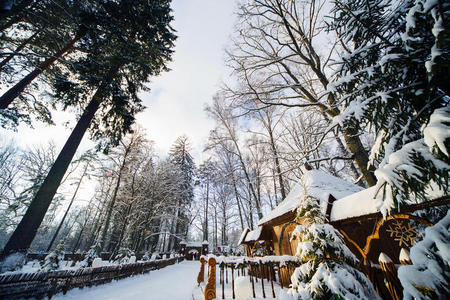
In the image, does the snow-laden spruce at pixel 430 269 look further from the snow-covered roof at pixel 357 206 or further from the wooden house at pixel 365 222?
the snow-covered roof at pixel 357 206

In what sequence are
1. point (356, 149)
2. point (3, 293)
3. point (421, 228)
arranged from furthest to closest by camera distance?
point (356, 149) → point (3, 293) → point (421, 228)

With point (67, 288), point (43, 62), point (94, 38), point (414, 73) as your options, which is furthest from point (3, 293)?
point (414, 73)

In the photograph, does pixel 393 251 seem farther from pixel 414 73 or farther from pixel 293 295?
pixel 414 73

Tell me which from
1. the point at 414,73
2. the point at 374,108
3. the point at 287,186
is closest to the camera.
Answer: the point at 414,73

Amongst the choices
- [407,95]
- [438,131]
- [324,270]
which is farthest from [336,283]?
[407,95]

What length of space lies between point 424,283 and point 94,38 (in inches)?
451

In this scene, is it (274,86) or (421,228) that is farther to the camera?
(274,86)

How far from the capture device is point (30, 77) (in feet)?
22.8

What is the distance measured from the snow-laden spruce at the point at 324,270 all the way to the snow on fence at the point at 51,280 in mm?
7581

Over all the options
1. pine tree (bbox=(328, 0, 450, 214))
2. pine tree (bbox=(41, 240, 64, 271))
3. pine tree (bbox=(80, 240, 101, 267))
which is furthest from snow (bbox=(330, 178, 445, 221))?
pine tree (bbox=(80, 240, 101, 267))

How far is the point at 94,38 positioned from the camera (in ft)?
24.0

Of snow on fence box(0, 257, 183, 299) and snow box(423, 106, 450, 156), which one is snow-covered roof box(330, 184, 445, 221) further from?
snow on fence box(0, 257, 183, 299)

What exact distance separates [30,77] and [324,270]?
12.0 meters

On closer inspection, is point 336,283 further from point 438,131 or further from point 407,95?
point 407,95
